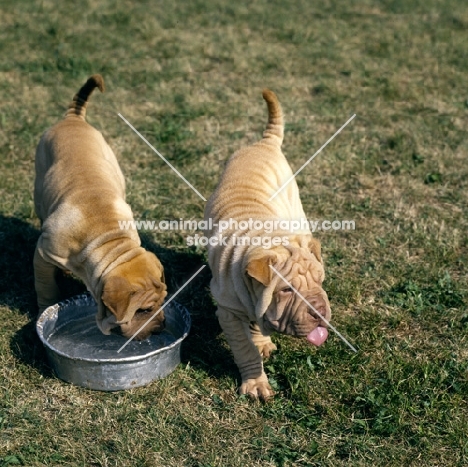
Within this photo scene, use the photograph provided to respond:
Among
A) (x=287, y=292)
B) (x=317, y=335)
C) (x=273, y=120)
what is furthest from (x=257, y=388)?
(x=273, y=120)

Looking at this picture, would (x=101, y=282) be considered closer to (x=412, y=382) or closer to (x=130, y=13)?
(x=412, y=382)

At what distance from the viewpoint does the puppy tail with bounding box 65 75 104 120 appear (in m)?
5.95

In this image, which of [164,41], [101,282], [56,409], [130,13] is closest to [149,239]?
[101,282]

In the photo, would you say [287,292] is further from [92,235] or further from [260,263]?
[92,235]

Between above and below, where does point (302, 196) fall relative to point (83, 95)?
below

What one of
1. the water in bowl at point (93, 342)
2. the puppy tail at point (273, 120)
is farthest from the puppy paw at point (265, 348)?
A: the puppy tail at point (273, 120)

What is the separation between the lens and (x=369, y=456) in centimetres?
441

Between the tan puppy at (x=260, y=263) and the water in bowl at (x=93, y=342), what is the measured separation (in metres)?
0.74

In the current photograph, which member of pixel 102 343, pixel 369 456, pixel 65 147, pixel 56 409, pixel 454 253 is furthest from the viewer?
pixel 454 253

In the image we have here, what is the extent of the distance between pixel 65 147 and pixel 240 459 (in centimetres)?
271

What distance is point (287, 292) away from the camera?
4406 mm

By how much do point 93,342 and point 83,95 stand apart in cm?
205

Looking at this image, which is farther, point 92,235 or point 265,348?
point 265,348

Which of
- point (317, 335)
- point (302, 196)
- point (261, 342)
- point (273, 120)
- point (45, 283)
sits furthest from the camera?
point (302, 196)
